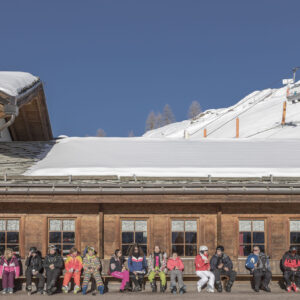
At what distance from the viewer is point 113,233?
1546cm

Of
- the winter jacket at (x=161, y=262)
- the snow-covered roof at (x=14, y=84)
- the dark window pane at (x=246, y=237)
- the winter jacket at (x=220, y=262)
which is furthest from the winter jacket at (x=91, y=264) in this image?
the snow-covered roof at (x=14, y=84)

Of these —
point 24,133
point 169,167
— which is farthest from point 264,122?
point 169,167

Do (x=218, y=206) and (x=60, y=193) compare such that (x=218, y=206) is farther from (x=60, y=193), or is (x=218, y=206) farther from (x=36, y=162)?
(x=36, y=162)

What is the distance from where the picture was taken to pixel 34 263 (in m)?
13.8

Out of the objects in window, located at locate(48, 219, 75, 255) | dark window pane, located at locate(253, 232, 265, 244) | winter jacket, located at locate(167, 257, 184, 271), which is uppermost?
window, located at locate(48, 219, 75, 255)

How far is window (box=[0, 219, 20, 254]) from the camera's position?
50.1ft

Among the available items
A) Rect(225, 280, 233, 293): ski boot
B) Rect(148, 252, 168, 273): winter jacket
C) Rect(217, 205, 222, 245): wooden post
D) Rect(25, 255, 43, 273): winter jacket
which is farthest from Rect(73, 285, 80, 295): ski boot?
Rect(217, 205, 222, 245): wooden post

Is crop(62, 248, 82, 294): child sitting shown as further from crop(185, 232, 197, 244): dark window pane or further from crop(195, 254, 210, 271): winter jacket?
crop(185, 232, 197, 244): dark window pane

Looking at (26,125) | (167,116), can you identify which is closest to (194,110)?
(167,116)

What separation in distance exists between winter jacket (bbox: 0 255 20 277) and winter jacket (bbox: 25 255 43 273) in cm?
30

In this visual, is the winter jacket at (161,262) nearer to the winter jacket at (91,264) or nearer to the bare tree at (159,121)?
the winter jacket at (91,264)

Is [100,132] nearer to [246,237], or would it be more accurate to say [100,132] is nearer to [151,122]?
[151,122]

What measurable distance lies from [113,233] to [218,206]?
11.4 ft

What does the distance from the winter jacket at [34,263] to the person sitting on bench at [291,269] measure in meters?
7.12
